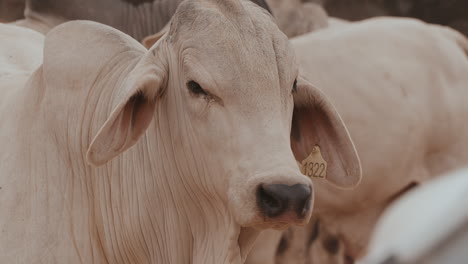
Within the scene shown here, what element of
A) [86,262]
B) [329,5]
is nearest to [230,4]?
[86,262]

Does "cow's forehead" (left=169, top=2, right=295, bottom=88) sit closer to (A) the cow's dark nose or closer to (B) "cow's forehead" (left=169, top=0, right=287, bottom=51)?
(B) "cow's forehead" (left=169, top=0, right=287, bottom=51)

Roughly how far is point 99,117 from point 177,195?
1.02ft

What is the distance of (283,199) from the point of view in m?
1.81

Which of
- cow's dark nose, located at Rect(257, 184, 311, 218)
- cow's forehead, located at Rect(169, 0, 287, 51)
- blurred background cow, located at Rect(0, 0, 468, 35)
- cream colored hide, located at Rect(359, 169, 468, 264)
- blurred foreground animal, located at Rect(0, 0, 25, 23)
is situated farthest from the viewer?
blurred background cow, located at Rect(0, 0, 468, 35)

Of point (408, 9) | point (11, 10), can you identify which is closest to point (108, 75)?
point (11, 10)

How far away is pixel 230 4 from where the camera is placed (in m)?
2.18

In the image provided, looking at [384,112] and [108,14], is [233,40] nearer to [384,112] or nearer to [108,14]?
[108,14]

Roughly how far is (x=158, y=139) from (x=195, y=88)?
25cm

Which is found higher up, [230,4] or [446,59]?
[230,4]

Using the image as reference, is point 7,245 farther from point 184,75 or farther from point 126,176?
point 184,75

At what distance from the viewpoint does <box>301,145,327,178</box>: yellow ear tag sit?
2.40 meters

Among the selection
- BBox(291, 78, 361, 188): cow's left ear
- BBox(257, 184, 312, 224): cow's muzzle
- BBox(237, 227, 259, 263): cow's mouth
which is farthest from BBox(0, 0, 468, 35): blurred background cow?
BBox(257, 184, 312, 224): cow's muzzle

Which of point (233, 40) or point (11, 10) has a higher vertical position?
point (233, 40)

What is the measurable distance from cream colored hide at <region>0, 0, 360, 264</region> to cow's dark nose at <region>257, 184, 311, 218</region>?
4cm
